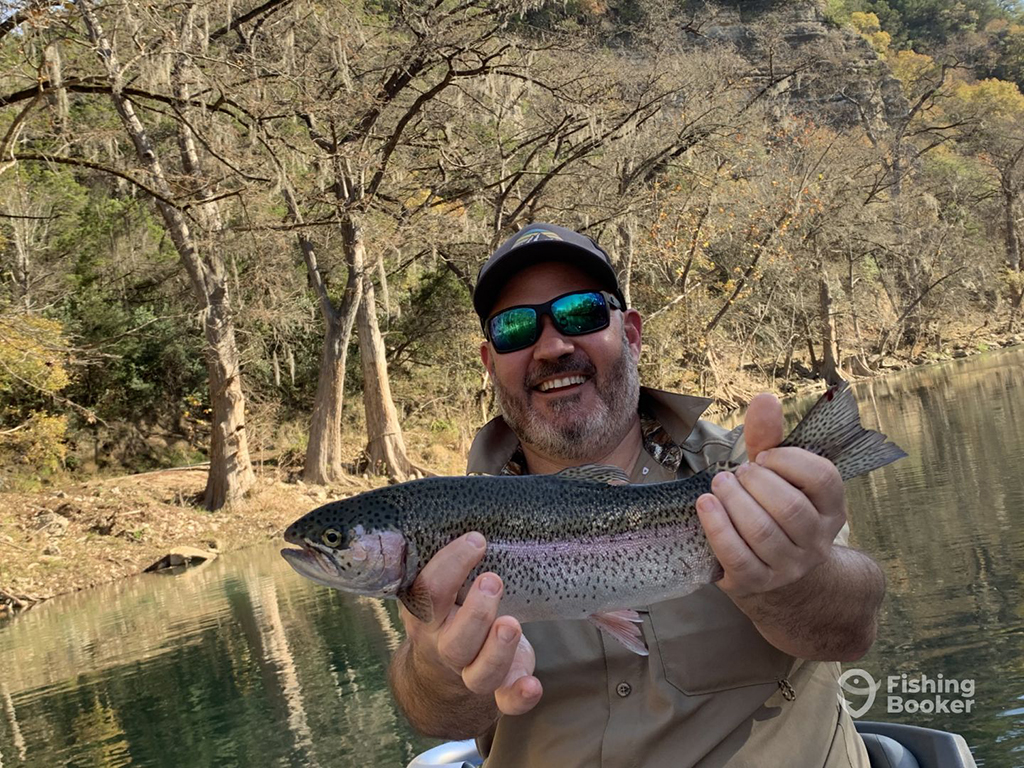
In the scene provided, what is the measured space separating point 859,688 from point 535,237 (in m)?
5.19

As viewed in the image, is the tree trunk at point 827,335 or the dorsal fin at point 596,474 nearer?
the dorsal fin at point 596,474

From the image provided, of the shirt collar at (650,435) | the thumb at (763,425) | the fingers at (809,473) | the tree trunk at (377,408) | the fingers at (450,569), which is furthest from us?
the tree trunk at (377,408)

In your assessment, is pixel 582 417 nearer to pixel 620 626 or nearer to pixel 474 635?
pixel 620 626

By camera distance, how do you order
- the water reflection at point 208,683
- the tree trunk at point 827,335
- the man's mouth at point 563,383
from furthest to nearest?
the tree trunk at point 827,335, the water reflection at point 208,683, the man's mouth at point 563,383

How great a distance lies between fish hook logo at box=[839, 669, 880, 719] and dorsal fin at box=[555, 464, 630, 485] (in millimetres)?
4632

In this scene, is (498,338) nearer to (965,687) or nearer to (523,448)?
(523,448)

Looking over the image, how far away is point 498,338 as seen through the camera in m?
3.48

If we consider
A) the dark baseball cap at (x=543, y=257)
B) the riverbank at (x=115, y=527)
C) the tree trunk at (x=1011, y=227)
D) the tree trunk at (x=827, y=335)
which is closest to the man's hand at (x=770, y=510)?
the dark baseball cap at (x=543, y=257)

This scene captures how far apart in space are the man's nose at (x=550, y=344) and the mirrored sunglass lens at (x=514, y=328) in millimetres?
34

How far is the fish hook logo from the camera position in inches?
264

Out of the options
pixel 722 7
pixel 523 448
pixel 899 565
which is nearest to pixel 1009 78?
pixel 722 7

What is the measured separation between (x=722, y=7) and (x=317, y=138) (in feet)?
247

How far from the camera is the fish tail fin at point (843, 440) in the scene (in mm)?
2371

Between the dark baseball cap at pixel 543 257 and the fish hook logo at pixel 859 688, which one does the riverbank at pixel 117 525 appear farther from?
the dark baseball cap at pixel 543 257
